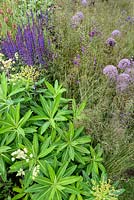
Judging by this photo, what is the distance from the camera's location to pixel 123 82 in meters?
2.74

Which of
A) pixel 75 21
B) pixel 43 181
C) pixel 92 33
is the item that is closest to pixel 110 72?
pixel 92 33

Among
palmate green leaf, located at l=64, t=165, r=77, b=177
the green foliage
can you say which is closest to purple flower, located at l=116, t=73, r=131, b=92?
the green foliage

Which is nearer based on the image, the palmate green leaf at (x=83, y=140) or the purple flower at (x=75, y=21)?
the palmate green leaf at (x=83, y=140)

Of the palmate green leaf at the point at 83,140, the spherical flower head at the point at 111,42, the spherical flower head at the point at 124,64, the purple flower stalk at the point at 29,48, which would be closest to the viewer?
the palmate green leaf at the point at 83,140

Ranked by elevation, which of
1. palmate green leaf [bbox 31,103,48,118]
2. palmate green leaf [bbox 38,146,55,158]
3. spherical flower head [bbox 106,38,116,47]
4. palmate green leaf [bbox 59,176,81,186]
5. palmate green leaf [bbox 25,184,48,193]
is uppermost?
spherical flower head [bbox 106,38,116,47]

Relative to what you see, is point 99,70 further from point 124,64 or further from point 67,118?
point 67,118

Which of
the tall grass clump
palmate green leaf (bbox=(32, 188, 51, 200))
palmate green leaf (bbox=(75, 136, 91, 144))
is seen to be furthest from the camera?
the tall grass clump

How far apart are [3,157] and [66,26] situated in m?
1.85

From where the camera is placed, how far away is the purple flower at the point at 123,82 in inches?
107

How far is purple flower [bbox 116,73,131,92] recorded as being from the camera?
271 centimetres

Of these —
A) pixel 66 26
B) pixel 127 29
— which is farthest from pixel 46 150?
pixel 127 29

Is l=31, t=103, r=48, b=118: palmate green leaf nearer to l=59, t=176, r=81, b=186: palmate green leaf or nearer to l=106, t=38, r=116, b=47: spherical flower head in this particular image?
l=59, t=176, r=81, b=186: palmate green leaf

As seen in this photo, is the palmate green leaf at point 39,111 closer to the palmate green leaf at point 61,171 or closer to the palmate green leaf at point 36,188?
the palmate green leaf at point 61,171

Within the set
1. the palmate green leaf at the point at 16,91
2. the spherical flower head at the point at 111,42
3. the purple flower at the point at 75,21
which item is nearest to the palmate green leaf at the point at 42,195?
the palmate green leaf at the point at 16,91
